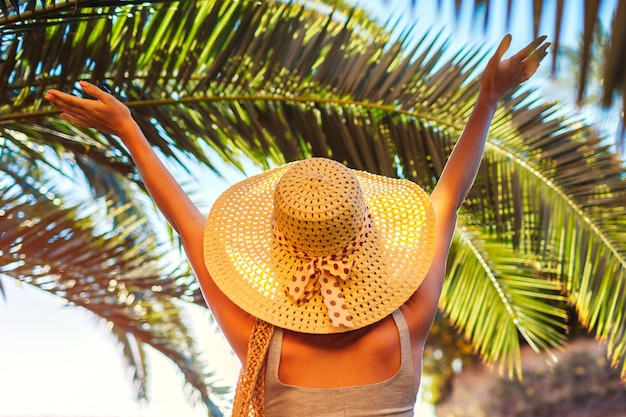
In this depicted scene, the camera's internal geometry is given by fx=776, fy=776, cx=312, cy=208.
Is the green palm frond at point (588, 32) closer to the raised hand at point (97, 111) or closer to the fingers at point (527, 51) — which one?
the fingers at point (527, 51)

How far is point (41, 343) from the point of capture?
15.5 ft

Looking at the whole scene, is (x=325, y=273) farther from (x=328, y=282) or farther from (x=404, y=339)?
(x=404, y=339)

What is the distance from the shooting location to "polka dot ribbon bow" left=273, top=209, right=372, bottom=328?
52.5 inches

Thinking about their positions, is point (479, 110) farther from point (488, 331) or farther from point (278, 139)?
point (488, 331)

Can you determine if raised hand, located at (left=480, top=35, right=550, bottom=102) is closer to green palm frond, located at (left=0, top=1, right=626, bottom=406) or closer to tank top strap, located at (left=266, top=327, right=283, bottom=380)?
tank top strap, located at (left=266, top=327, right=283, bottom=380)

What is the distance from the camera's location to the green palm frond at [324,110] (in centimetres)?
223

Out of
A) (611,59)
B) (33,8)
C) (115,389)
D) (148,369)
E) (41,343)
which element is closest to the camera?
(611,59)

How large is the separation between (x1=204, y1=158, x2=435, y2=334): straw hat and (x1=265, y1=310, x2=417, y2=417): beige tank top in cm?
7

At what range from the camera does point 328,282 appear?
1.37m

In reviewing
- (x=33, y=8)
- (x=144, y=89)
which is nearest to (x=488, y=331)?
(x=144, y=89)

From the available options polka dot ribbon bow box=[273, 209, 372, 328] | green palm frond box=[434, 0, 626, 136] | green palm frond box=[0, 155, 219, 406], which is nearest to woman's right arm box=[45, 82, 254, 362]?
polka dot ribbon bow box=[273, 209, 372, 328]

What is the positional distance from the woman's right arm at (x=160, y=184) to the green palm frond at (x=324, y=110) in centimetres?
65

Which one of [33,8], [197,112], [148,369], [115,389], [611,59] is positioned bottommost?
[115,389]

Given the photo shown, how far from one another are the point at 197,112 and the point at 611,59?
1725 millimetres
